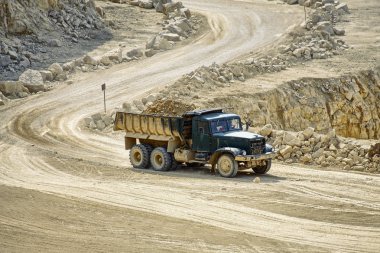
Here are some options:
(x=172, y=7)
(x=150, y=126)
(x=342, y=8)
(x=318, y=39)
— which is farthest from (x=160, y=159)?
(x=342, y=8)

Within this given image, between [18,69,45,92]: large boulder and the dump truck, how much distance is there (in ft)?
46.8

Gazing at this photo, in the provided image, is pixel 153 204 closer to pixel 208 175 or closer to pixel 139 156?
pixel 208 175

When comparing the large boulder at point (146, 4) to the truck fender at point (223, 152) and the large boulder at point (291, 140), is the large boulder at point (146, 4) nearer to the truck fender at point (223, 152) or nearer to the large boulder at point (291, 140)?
the large boulder at point (291, 140)

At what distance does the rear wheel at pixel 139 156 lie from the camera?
2773cm

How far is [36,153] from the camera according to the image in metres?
30.6

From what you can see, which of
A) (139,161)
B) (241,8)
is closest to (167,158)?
(139,161)

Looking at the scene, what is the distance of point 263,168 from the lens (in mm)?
26281

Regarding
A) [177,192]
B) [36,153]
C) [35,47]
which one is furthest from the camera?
[35,47]

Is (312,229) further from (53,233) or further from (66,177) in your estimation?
(66,177)

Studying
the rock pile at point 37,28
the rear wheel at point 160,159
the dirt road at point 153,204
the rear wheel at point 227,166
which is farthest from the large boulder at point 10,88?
the rear wheel at point 227,166

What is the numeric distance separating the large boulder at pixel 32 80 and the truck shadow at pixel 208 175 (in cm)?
1542

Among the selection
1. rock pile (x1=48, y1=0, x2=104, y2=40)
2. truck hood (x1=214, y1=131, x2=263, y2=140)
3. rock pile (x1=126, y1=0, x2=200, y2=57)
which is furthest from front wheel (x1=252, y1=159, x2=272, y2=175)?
rock pile (x1=48, y1=0, x2=104, y2=40)

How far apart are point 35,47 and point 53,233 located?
1143 inches

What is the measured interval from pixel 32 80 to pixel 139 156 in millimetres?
15482
